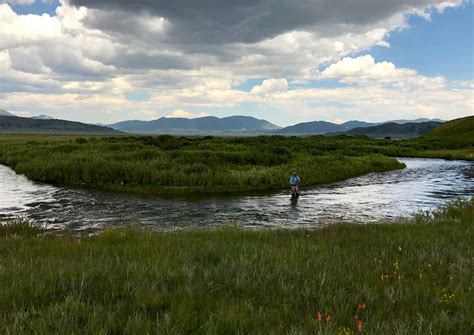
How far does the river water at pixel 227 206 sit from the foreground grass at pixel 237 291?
1312cm

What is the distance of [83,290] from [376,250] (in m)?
7.03

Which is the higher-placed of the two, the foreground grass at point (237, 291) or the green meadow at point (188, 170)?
the foreground grass at point (237, 291)

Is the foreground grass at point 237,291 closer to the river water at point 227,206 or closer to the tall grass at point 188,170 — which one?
the river water at point 227,206

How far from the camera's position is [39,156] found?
5225 cm

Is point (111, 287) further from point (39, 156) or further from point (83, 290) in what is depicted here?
point (39, 156)

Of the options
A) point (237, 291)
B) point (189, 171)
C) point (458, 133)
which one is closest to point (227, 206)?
point (189, 171)

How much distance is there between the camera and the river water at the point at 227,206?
23.0 m

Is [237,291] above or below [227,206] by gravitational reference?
above

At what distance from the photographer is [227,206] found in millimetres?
28297

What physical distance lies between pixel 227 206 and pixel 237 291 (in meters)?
22.1

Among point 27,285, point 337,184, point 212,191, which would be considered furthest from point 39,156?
point 27,285

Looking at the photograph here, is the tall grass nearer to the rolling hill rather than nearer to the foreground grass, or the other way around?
the foreground grass

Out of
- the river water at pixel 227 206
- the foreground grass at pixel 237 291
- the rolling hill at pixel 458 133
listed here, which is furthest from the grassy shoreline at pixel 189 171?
the rolling hill at pixel 458 133

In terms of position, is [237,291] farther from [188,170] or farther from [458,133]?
[458,133]
